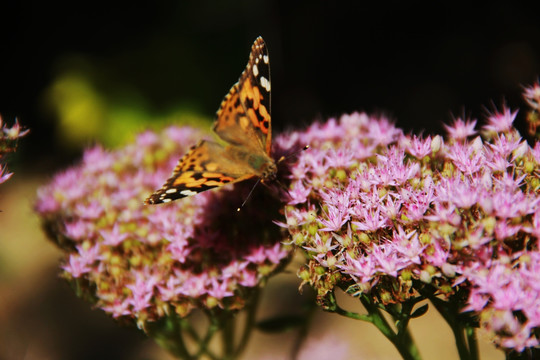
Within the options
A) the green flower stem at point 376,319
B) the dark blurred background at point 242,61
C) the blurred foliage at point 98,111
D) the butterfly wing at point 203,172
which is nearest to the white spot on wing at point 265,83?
the butterfly wing at point 203,172

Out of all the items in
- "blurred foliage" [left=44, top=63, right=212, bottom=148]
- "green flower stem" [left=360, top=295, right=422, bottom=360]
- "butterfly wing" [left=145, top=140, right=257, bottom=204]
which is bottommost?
"green flower stem" [left=360, top=295, right=422, bottom=360]

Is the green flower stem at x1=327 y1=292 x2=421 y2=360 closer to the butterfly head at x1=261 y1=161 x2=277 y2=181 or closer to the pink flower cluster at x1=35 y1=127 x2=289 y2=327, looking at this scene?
the pink flower cluster at x1=35 y1=127 x2=289 y2=327

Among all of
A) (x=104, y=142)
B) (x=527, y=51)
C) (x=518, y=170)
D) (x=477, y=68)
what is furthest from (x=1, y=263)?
(x=527, y=51)

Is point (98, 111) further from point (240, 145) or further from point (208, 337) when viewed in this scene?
point (208, 337)

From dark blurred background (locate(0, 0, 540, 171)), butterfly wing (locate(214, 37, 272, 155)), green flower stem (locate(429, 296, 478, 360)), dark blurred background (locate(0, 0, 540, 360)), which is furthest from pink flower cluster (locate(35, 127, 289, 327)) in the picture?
dark blurred background (locate(0, 0, 540, 171))

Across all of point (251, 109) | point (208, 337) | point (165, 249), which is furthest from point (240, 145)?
point (208, 337)
